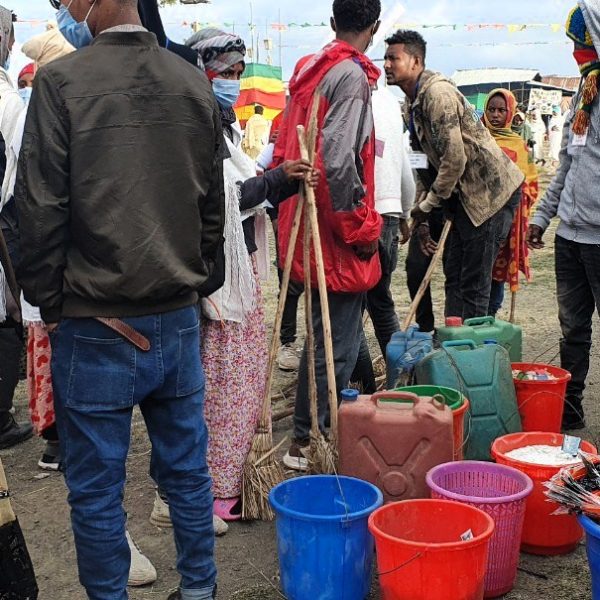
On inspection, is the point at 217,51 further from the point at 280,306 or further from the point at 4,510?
the point at 4,510

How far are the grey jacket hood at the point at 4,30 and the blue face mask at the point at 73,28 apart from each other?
1.82 m

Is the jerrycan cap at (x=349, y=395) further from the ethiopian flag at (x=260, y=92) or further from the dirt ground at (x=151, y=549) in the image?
the ethiopian flag at (x=260, y=92)

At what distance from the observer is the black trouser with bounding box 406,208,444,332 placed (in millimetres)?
5531

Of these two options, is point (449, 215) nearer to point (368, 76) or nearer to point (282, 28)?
point (368, 76)

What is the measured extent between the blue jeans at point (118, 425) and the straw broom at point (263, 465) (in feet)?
3.03

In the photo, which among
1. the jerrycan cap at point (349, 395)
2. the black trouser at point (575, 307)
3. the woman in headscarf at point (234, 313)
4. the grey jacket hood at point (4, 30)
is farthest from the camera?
the black trouser at point (575, 307)


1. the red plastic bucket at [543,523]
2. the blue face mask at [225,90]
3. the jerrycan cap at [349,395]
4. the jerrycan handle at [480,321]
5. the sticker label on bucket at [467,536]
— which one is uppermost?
the blue face mask at [225,90]

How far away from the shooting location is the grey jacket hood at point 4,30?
13.7 ft

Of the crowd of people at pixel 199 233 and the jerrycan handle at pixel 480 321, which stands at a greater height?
the crowd of people at pixel 199 233

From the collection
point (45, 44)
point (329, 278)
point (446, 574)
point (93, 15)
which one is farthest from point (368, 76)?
point (446, 574)

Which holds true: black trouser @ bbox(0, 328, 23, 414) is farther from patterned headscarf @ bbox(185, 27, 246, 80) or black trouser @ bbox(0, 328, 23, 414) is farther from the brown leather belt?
the brown leather belt

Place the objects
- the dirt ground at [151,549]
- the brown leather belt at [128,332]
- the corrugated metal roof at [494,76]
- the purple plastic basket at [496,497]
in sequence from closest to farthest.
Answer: the brown leather belt at [128,332] → the purple plastic basket at [496,497] → the dirt ground at [151,549] → the corrugated metal roof at [494,76]

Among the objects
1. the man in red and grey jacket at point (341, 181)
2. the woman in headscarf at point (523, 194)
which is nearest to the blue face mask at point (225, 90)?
the man in red and grey jacket at point (341, 181)

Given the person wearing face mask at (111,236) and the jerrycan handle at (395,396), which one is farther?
the jerrycan handle at (395,396)
